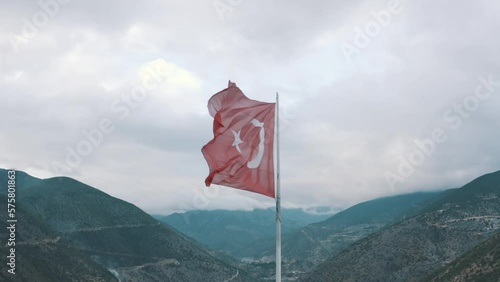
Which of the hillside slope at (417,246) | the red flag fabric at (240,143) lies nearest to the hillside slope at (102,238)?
the hillside slope at (417,246)

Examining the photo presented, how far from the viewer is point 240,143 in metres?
20.8

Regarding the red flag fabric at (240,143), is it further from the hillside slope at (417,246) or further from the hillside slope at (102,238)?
the hillside slope at (102,238)

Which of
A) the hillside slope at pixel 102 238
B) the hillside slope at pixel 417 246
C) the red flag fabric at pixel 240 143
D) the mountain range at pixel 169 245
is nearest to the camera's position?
the red flag fabric at pixel 240 143

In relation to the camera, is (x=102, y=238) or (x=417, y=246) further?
(x=102, y=238)

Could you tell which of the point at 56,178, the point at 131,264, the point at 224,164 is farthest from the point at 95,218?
the point at 224,164

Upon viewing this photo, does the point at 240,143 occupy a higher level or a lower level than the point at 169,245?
higher

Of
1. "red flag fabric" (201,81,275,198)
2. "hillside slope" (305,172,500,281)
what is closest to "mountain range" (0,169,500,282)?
"hillside slope" (305,172,500,281)

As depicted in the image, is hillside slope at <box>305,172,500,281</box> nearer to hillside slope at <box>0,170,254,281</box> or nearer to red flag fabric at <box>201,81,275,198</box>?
hillside slope at <box>0,170,254,281</box>

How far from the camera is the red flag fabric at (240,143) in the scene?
2062cm

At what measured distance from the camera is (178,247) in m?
180

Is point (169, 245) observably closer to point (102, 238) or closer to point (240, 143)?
point (102, 238)

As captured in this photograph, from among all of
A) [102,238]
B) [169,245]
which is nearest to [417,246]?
[169,245]

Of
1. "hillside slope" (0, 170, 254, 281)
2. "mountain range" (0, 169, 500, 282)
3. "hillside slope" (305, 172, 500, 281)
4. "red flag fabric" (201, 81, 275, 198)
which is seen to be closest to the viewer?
"red flag fabric" (201, 81, 275, 198)

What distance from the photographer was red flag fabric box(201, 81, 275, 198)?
812 inches
